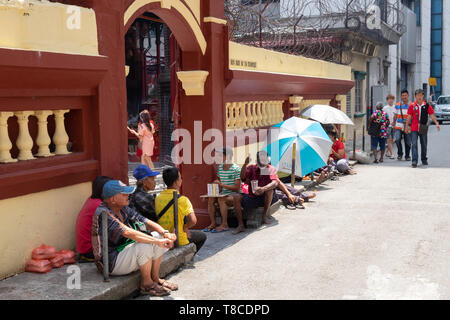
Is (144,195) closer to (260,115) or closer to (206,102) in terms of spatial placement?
(206,102)

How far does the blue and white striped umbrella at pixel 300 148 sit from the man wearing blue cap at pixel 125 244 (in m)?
4.84

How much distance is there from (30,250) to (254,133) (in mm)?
5849

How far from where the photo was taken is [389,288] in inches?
206

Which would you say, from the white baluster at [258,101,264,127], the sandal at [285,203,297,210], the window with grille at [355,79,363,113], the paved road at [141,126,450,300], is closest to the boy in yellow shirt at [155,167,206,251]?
the paved road at [141,126,450,300]

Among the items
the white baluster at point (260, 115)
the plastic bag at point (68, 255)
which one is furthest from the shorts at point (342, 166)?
the plastic bag at point (68, 255)

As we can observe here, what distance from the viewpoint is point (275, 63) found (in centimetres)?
1113

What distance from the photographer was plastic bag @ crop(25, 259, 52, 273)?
505cm

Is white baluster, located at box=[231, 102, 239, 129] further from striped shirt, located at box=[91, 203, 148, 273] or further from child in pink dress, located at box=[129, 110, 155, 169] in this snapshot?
striped shirt, located at box=[91, 203, 148, 273]

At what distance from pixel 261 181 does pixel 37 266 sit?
3.83 metres

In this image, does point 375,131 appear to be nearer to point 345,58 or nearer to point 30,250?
point 345,58

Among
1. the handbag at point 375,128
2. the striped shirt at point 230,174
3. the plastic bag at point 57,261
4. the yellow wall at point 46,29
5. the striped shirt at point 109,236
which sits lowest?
the plastic bag at point 57,261

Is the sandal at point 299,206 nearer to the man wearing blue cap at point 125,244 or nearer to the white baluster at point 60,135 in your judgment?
the man wearing blue cap at point 125,244

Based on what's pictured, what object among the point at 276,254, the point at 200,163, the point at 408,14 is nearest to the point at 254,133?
the point at 200,163

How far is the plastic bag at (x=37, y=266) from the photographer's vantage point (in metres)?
5.05
